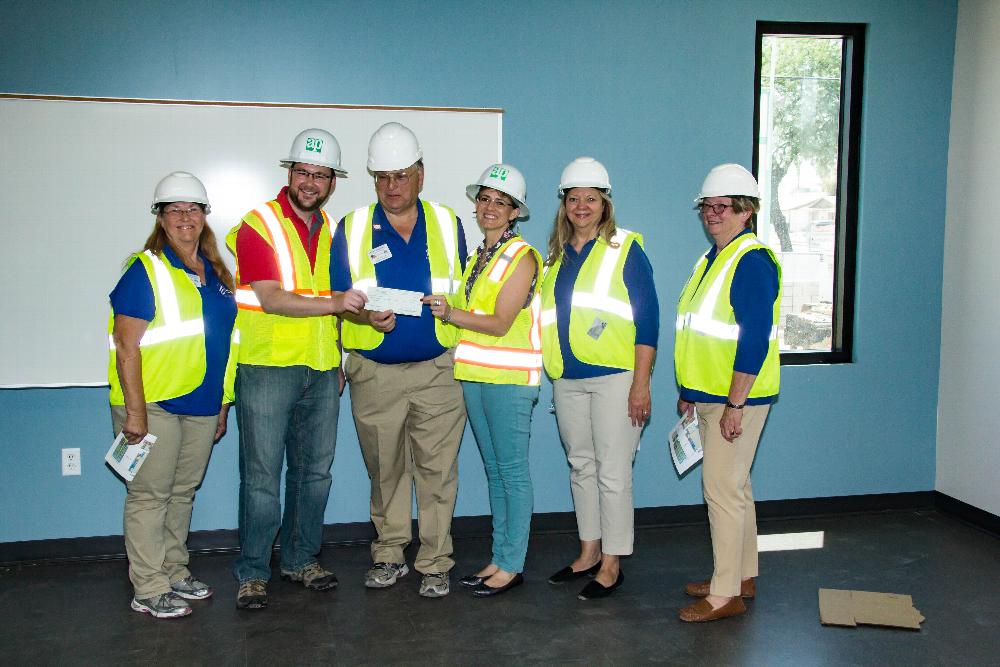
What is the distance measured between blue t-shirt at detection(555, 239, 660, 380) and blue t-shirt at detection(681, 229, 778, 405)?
0.37 meters

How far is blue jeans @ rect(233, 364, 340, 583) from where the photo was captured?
11.0ft

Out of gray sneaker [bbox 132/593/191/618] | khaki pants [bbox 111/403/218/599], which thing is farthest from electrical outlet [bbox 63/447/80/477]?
gray sneaker [bbox 132/593/191/618]

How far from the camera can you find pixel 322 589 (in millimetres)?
3562

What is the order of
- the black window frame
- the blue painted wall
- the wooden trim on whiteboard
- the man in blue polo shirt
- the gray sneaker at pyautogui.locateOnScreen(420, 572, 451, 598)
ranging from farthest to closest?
the black window frame
the blue painted wall
the wooden trim on whiteboard
the gray sneaker at pyautogui.locateOnScreen(420, 572, 451, 598)
the man in blue polo shirt

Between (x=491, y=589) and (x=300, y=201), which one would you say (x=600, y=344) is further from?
(x=300, y=201)

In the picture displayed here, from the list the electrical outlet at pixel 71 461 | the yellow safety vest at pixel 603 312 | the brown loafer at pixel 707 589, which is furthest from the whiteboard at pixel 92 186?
the brown loafer at pixel 707 589

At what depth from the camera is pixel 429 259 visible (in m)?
3.39

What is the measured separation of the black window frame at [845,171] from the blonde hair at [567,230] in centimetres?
143

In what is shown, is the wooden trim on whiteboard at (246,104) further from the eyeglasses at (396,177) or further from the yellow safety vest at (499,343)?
the yellow safety vest at (499,343)

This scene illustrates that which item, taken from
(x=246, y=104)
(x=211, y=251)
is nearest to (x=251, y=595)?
(x=211, y=251)

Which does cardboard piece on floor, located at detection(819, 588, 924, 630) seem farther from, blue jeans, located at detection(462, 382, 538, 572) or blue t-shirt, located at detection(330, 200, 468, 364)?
blue t-shirt, located at detection(330, 200, 468, 364)

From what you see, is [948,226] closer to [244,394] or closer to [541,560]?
[541,560]

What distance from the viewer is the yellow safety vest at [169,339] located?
3168 mm

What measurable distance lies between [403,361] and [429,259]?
424mm
